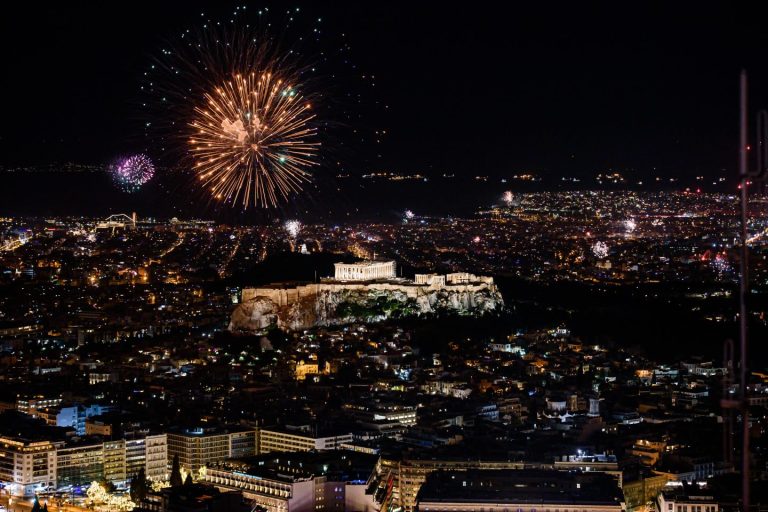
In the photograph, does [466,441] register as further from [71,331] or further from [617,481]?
[71,331]

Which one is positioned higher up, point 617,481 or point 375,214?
point 375,214

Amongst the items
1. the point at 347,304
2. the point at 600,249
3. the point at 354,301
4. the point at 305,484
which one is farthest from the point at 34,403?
the point at 600,249

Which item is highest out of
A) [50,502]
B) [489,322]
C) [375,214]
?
[375,214]

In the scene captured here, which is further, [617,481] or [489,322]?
[489,322]

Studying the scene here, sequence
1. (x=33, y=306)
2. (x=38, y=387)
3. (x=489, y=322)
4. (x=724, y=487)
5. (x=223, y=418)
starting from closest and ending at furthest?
(x=724, y=487)
(x=223, y=418)
(x=38, y=387)
(x=489, y=322)
(x=33, y=306)

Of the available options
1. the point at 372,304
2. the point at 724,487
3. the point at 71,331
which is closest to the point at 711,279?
the point at 372,304

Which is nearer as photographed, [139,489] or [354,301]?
[139,489]

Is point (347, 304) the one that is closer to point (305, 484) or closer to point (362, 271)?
point (362, 271)
